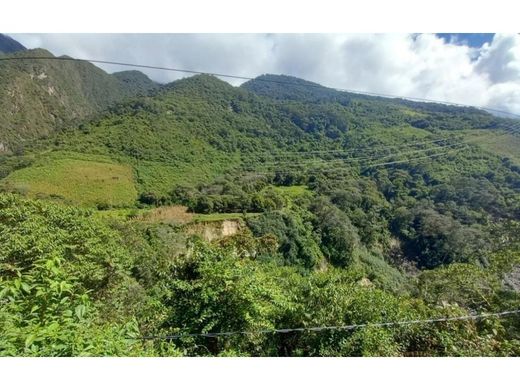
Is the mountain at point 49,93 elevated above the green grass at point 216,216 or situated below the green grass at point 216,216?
above

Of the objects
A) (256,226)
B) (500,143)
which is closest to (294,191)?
(256,226)

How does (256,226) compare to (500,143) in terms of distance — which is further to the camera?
(500,143)

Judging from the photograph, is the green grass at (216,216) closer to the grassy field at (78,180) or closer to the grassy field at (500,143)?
the grassy field at (78,180)

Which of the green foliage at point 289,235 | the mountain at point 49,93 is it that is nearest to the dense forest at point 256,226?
the green foliage at point 289,235

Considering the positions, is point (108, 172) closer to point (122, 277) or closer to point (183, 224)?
point (183, 224)

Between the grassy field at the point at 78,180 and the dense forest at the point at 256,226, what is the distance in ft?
0.57

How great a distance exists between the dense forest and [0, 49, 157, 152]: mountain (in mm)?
479

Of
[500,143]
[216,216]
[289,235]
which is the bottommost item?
[289,235]

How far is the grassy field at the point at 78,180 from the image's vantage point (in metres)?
21.5

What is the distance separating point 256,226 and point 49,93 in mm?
55801

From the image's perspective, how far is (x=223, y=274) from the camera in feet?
13.5

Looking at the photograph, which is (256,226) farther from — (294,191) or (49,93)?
(49,93)

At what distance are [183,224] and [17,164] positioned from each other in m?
14.9

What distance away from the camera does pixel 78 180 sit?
79.6 feet
